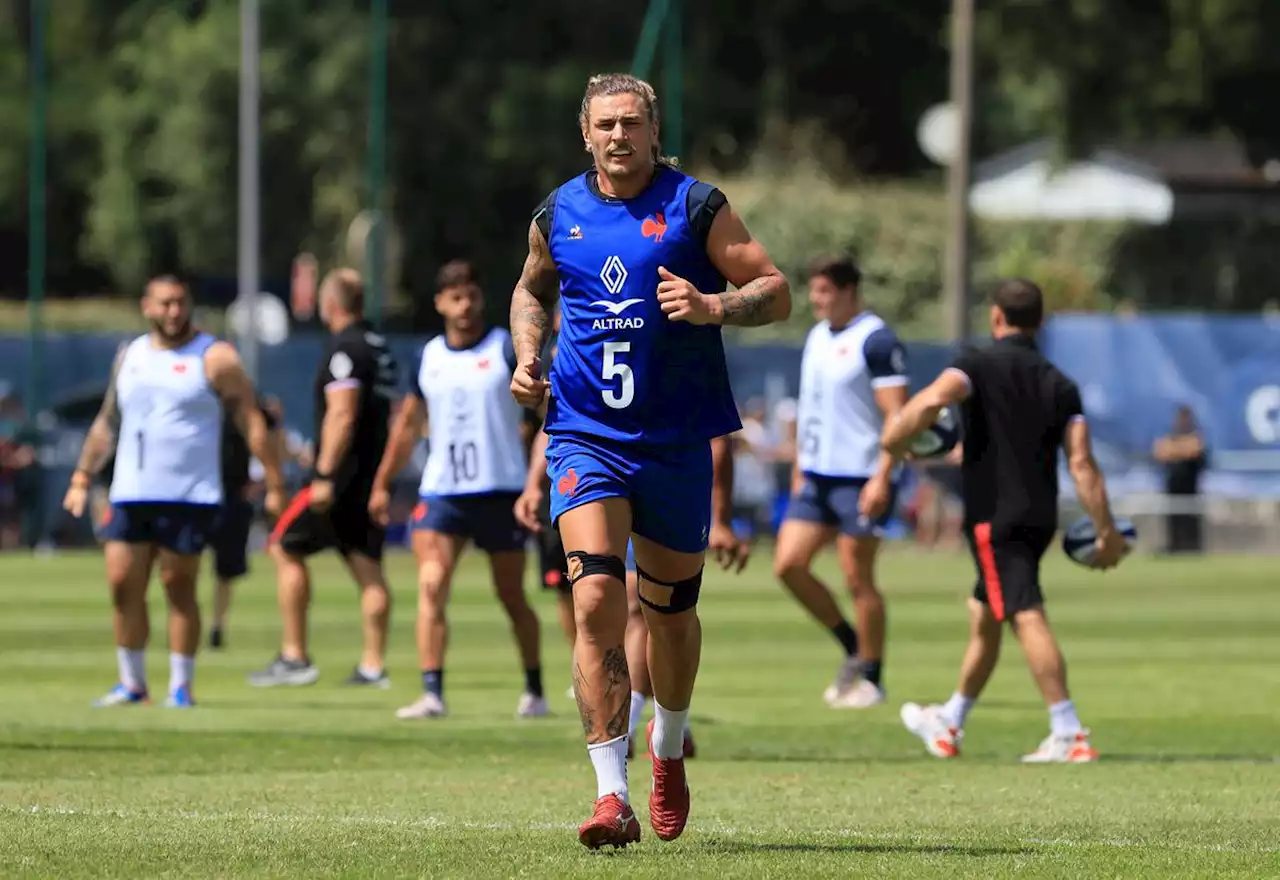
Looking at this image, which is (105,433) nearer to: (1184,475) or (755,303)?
(755,303)

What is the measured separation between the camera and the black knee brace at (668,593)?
8.55 metres

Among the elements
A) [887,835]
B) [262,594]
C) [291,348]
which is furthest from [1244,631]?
[291,348]

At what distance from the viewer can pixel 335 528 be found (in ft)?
52.5

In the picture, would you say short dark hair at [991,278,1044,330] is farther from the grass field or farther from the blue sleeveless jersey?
the blue sleeveless jersey

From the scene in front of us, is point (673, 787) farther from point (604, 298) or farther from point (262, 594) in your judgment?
point (262, 594)

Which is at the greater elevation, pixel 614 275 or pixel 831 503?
pixel 614 275

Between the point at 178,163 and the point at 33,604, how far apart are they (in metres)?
24.7

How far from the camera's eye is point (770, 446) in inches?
1337

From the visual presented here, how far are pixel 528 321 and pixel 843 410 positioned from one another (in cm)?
672

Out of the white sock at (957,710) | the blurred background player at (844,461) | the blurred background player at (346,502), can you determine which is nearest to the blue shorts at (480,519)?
the blurred background player at (346,502)

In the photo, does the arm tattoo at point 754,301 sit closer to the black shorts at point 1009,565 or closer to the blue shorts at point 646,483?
the blue shorts at point 646,483

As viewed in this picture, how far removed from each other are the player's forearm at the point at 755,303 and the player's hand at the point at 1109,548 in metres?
3.92

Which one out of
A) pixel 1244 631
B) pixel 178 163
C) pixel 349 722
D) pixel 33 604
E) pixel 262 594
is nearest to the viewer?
pixel 349 722

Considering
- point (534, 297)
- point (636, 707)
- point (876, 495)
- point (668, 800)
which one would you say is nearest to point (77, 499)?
point (636, 707)
